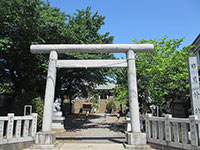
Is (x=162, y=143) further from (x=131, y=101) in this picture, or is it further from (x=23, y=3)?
(x=23, y=3)

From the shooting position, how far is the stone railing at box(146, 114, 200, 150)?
5.20 meters

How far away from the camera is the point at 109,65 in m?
7.24

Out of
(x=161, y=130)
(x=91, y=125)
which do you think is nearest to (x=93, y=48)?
(x=161, y=130)

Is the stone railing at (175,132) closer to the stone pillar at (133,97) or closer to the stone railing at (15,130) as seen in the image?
the stone pillar at (133,97)

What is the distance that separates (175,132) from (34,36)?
1086 centimetres

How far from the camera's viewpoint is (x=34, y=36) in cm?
1062

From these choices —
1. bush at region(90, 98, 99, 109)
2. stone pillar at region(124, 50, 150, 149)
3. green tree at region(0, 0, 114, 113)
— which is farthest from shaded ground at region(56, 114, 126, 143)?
bush at region(90, 98, 99, 109)

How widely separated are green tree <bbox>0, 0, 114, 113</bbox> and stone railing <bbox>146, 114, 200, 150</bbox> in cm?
667

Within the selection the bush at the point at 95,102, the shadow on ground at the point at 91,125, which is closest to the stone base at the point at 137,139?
the shadow on ground at the point at 91,125

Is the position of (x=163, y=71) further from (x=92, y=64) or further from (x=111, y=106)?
(x=111, y=106)

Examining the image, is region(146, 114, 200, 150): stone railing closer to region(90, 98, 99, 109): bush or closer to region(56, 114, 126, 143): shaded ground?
region(56, 114, 126, 143): shaded ground

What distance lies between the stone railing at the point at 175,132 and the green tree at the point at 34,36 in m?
6.67

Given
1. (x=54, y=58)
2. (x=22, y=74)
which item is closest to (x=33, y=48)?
(x=54, y=58)

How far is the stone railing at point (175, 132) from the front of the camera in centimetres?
520
